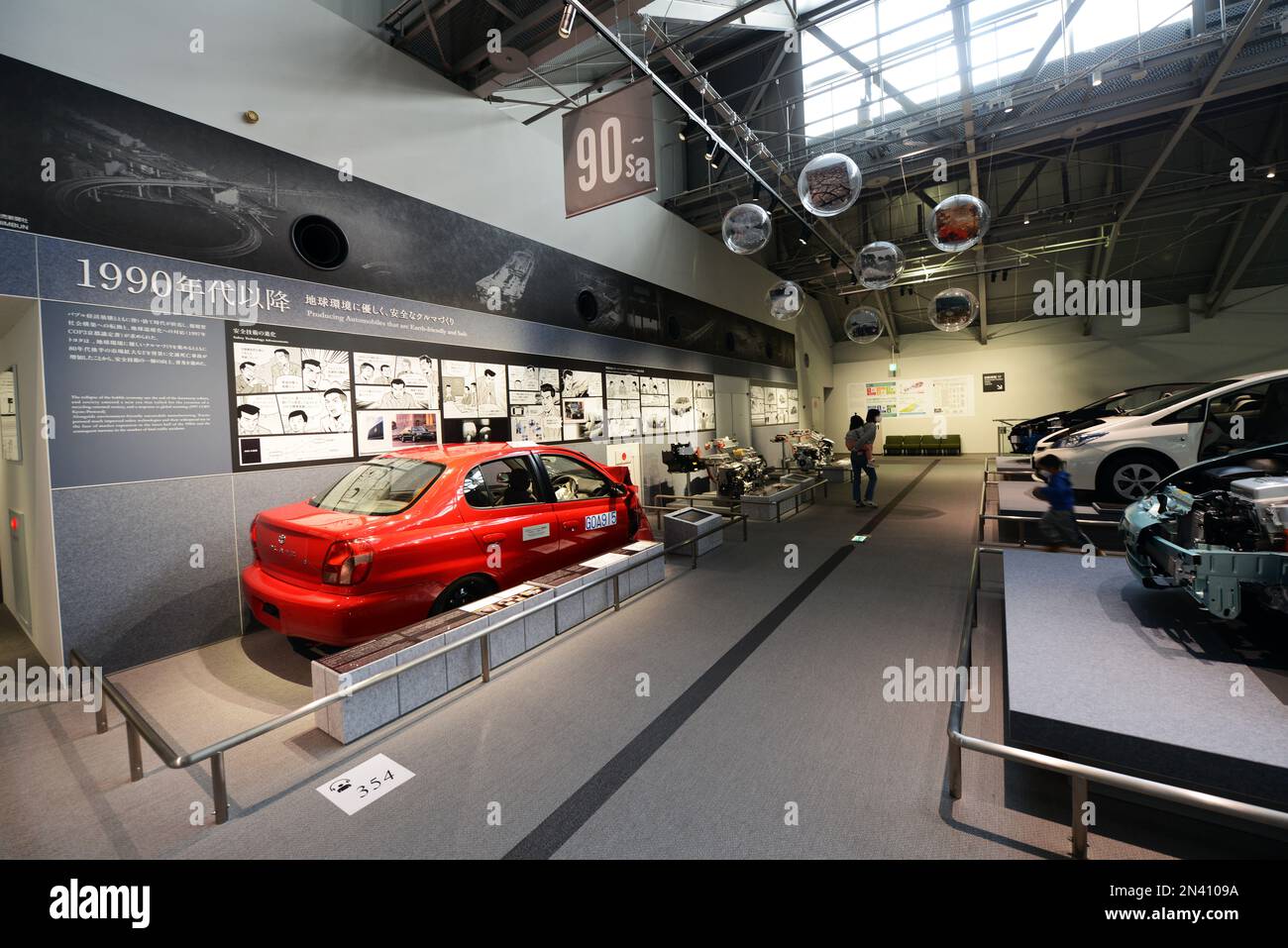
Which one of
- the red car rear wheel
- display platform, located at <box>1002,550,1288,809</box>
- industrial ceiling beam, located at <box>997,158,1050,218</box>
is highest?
industrial ceiling beam, located at <box>997,158,1050,218</box>

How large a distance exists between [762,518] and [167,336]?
22.8 ft

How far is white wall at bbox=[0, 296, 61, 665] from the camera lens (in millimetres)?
3416

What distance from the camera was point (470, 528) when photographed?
3498 mm

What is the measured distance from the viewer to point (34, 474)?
357 centimetres

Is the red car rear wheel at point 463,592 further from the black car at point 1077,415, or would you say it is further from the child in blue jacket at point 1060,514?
the black car at point 1077,415

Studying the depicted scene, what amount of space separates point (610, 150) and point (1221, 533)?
197 inches

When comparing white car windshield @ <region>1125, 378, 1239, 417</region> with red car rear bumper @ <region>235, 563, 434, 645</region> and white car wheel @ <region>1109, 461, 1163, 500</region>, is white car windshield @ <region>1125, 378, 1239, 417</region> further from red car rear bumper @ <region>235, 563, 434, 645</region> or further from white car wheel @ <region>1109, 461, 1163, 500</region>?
red car rear bumper @ <region>235, 563, 434, 645</region>

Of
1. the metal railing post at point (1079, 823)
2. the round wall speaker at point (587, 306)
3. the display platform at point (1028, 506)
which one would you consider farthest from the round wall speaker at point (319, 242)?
the display platform at point (1028, 506)

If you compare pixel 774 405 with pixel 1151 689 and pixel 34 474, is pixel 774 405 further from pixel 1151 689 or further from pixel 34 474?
pixel 34 474

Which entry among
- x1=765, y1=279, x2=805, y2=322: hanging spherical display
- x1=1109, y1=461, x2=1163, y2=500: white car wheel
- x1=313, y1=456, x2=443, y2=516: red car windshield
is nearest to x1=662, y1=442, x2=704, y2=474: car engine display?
x1=765, y1=279, x2=805, y2=322: hanging spherical display

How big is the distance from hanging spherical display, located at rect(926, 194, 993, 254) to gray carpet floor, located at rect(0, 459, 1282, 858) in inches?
137

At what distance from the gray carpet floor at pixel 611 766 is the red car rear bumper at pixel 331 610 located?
0.46m

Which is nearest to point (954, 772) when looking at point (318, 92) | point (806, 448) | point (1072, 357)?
point (318, 92)

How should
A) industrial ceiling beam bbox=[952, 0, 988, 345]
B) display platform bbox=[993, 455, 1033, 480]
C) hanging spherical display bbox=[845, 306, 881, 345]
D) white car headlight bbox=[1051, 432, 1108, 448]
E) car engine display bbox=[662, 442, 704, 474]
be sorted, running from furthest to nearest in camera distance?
car engine display bbox=[662, 442, 704, 474], display platform bbox=[993, 455, 1033, 480], hanging spherical display bbox=[845, 306, 881, 345], industrial ceiling beam bbox=[952, 0, 988, 345], white car headlight bbox=[1051, 432, 1108, 448]
